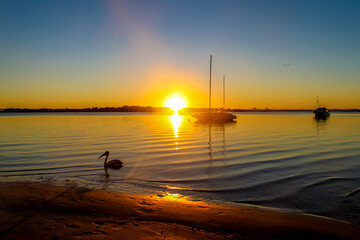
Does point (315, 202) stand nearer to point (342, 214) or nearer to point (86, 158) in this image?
point (342, 214)

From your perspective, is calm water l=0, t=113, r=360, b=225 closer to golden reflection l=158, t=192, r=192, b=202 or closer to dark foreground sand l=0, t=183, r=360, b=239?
golden reflection l=158, t=192, r=192, b=202

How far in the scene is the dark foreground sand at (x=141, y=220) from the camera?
587cm

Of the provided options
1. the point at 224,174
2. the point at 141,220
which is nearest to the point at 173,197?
the point at 141,220

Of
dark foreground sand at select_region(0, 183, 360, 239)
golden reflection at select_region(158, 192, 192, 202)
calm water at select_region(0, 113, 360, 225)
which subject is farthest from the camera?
calm water at select_region(0, 113, 360, 225)

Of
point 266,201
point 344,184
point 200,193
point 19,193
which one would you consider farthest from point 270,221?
point 19,193

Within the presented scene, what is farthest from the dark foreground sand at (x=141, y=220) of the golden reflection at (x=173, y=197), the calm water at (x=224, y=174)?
the calm water at (x=224, y=174)

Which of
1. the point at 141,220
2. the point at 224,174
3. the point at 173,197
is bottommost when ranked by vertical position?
the point at 224,174

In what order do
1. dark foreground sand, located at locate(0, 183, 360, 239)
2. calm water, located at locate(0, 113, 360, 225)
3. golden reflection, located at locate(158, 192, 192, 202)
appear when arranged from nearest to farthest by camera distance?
dark foreground sand, located at locate(0, 183, 360, 239) → golden reflection, located at locate(158, 192, 192, 202) → calm water, located at locate(0, 113, 360, 225)

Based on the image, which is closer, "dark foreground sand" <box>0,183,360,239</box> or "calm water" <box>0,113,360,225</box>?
"dark foreground sand" <box>0,183,360,239</box>

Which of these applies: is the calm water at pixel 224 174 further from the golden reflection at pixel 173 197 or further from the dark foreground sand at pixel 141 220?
the dark foreground sand at pixel 141 220

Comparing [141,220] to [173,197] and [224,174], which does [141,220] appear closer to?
[173,197]

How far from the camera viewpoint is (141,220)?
6.66m

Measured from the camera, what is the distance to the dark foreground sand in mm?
5871

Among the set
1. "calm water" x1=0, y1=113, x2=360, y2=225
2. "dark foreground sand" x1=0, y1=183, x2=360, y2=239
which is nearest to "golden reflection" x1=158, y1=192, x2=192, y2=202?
"dark foreground sand" x1=0, y1=183, x2=360, y2=239
